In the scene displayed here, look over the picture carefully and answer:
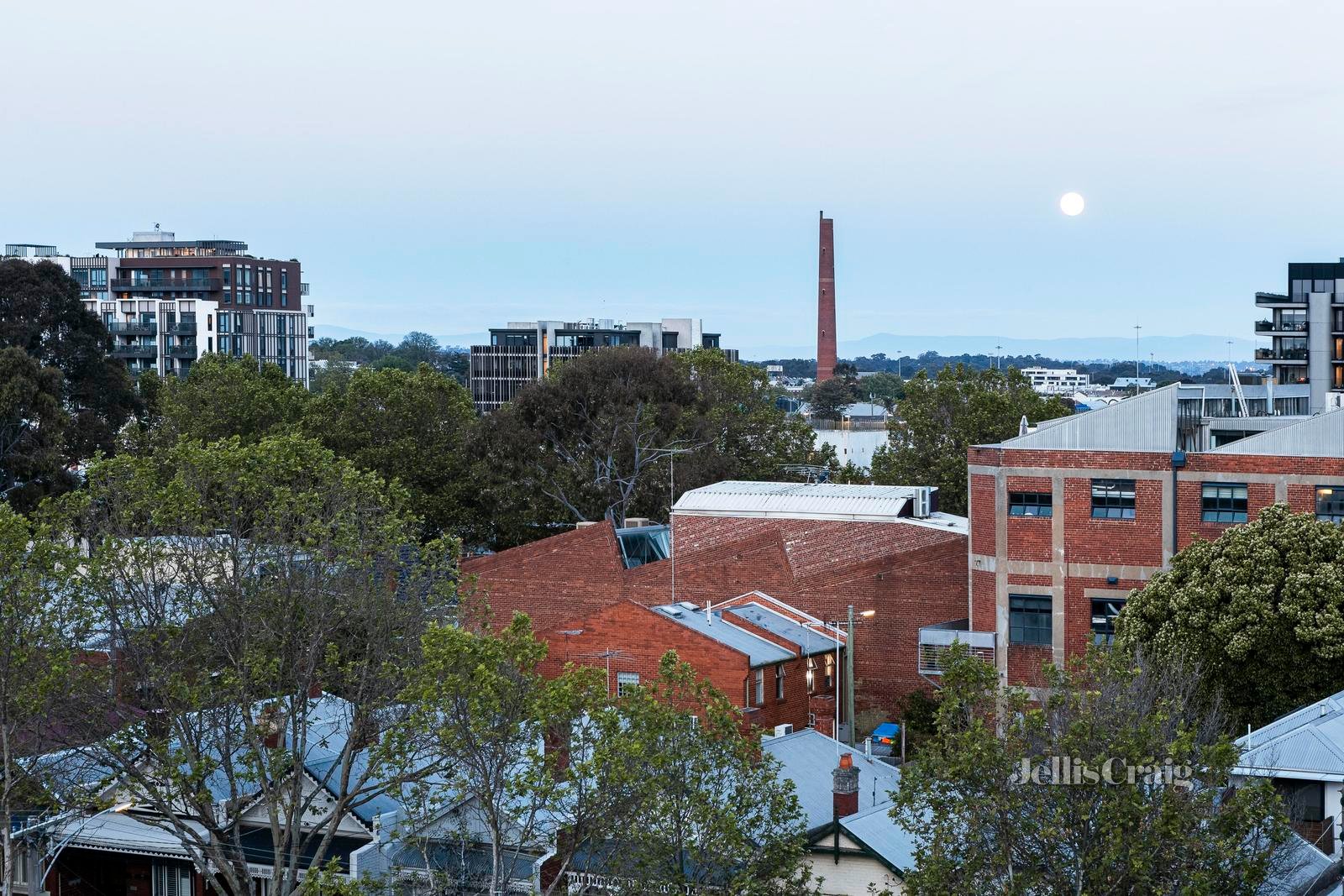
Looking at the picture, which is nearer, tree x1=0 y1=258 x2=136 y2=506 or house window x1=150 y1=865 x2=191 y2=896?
house window x1=150 y1=865 x2=191 y2=896

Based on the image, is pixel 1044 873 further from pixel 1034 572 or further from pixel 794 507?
pixel 794 507

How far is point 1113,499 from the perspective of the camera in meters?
52.9

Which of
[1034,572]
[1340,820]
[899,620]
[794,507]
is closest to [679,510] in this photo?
[794,507]

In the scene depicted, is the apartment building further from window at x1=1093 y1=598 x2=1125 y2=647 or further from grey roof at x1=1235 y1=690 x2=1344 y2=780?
grey roof at x1=1235 y1=690 x2=1344 y2=780

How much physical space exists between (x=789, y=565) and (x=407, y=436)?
28273mm

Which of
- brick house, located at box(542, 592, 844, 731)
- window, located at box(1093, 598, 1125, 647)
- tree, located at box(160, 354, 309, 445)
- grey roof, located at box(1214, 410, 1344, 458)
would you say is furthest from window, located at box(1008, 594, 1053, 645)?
tree, located at box(160, 354, 309, 445)

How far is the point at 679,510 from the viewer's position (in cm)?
6538

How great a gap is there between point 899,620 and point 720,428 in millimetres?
31414

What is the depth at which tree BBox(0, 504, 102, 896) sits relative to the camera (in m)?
33.2

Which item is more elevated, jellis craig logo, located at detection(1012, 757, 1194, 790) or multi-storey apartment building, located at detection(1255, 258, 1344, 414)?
multi-storey apartment building, located at detection(1255, 258, 1344, 414)

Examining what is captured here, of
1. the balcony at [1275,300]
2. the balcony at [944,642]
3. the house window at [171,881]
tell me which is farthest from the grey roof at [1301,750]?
the balcony at [1275,300]

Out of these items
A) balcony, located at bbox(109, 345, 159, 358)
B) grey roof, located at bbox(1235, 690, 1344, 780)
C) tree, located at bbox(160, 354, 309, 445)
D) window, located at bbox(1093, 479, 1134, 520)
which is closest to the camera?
grey roof, located at bbox(1235, 690, 1344, 780)

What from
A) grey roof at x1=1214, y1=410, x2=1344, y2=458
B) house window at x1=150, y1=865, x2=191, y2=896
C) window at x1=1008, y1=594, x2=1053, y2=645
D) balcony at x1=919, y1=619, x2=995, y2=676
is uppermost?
grey roof at x1=1214, y1=410, x2=1344, y2=458

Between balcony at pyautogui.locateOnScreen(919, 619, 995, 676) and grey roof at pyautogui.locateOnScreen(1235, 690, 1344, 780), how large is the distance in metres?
19.2
